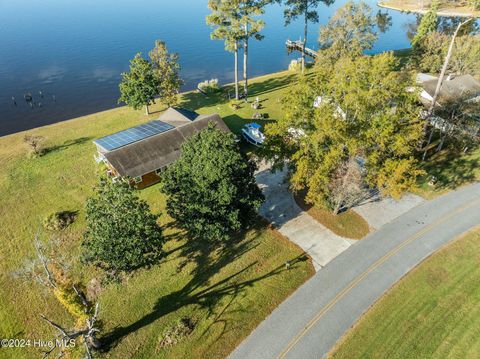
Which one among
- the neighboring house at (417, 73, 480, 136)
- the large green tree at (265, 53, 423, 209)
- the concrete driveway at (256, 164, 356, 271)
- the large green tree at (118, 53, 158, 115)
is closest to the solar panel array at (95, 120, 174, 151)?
the large green tree at (118, 53, 158, 115)

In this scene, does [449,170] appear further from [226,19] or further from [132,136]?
[132,136]

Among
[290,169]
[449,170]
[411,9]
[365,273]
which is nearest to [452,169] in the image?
[449,170]

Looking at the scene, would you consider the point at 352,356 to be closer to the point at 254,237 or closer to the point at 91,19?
the point at 254,237

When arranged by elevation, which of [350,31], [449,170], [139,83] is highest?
[350,31]

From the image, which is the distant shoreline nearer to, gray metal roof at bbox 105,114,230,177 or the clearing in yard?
the clearing in yard

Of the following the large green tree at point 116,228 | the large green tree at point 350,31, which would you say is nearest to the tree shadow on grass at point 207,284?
the large green tree at point 116,228

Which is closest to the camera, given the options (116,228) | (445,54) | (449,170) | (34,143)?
(116,228)

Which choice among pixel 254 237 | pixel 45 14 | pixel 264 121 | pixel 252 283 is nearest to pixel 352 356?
pixel 252 283
